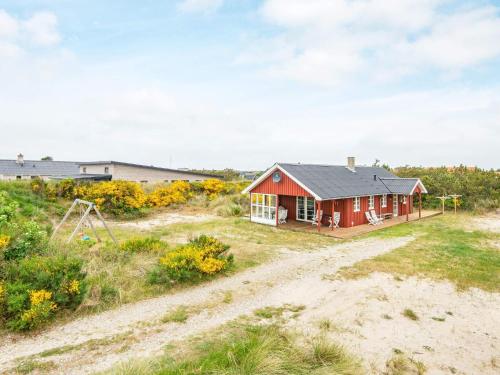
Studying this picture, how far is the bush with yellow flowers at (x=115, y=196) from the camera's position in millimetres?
22516

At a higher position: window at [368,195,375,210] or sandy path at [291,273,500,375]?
window at [368,195,375,210]

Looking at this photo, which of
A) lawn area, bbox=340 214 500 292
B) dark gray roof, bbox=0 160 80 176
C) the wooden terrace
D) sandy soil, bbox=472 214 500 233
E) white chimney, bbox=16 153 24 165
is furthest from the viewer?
white chimney, bbox=16 153 24 165

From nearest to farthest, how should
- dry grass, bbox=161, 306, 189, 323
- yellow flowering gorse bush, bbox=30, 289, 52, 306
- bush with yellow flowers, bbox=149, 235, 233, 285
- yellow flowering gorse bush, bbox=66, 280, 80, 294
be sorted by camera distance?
yellow flowering gorse bush, bbox=30, 289, 52, 306, dry grass, bbox=161, 306, 189, 323, yellow flowering gorse bush, bbox=66, 280, 80, 294, bush with yellow flowers, bbox=149, 235, 233, 285

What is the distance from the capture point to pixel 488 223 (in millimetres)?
20750

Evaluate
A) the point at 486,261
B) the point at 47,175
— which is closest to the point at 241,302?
the point at 486,261

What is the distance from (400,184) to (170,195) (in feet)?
63.2

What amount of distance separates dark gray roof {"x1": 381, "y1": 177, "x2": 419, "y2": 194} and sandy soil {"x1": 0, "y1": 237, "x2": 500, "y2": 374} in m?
14.6

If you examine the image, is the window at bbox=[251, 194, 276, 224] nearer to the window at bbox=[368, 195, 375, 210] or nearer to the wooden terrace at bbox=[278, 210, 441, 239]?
the wooden terrace at bbox=[278, 210, 441, 239]

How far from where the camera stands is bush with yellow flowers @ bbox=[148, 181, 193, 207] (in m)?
26.3

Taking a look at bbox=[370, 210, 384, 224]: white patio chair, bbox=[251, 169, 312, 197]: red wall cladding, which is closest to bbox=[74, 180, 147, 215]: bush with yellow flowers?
bbox=[251, 169, 312, 197]: red wall cladding

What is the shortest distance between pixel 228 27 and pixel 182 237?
41.4 feet

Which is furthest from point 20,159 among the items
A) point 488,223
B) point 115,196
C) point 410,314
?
point 488,223

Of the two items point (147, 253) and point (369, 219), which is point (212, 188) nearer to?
point (369, 219)

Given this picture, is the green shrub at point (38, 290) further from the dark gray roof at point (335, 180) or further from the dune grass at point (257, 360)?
the dark gray roof at point (335, 180)
